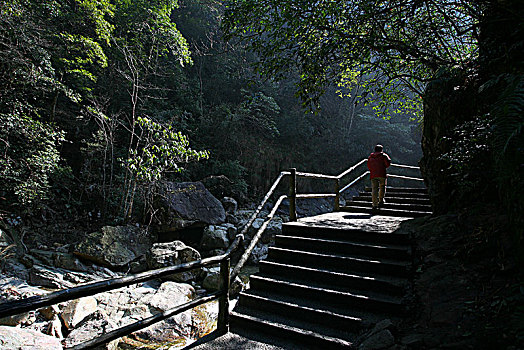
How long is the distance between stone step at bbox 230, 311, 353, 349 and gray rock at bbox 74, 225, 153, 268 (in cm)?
555

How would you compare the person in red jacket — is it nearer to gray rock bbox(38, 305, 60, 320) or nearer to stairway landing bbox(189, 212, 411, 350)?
stairway landing bbox(189, 212, 411, 350)

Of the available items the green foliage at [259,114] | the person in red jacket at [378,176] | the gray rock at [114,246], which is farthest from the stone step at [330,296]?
the green foliage at [259,114]

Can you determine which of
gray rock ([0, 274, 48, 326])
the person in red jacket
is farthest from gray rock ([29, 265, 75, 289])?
the person in red jacket

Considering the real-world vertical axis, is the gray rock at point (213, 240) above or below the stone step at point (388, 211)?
below

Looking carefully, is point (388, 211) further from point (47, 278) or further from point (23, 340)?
point (47, 278)

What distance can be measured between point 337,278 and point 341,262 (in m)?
0.29

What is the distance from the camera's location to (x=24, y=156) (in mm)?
7949

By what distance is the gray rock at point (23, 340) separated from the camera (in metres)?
→ 3.26

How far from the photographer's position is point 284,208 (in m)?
14.5

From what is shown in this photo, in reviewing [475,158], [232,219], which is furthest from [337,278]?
[232,219]

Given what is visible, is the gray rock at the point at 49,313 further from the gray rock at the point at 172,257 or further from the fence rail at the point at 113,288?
the fence rail at the point at 113,288

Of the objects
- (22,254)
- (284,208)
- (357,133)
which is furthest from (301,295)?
(357,133)

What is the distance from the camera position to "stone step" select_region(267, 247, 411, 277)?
3.49m

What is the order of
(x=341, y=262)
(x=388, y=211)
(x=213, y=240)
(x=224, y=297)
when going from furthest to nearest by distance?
(x=213, y=240) → (x=388, y=211) → (x=341, y=262) → (x=224, y=297)
